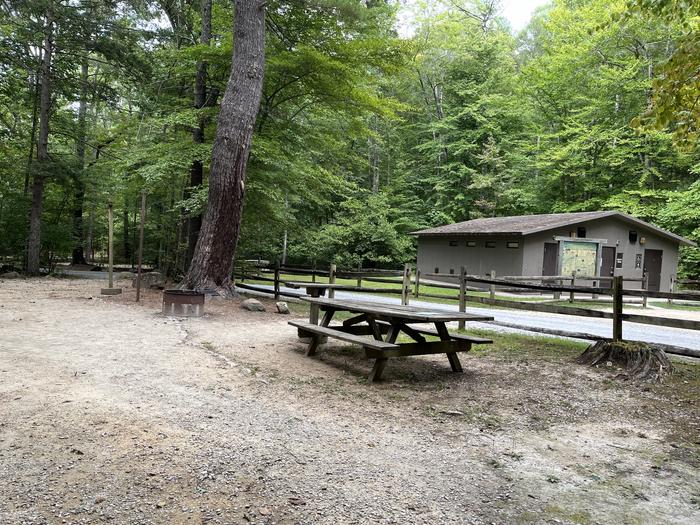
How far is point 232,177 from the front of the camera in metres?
10.1

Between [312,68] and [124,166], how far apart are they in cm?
537

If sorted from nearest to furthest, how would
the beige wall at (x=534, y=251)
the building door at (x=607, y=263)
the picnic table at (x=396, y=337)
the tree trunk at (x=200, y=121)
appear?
the picnic table at (x=396, y=337)
the tree trunk at (x=200, y=121)
the beige wall at (x=534, y=251)
the building door at (x=607, y=263)

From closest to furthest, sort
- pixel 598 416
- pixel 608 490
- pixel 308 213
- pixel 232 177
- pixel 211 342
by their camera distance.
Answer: pixel 608 490 < pixel 598 416 < pixel 211 342 < pixel 232 177 < pixel 308 213

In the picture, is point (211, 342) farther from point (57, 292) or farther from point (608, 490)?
point (57, 292)

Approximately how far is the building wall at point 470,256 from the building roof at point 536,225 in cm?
48

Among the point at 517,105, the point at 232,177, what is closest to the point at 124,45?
the point at 232,177

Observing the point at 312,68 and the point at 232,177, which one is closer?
the point at 232,177

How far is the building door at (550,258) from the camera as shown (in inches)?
816

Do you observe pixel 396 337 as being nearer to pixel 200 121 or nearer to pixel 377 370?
pixel 377 370

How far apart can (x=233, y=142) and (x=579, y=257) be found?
16530mm

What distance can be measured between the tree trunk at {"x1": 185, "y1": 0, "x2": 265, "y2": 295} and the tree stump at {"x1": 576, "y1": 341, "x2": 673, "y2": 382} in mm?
7066

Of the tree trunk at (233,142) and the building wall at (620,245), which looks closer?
the tree trunk at (233,142)

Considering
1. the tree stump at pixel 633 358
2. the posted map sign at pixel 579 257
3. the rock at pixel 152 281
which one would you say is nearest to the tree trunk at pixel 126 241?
the rock at pixel 152 281

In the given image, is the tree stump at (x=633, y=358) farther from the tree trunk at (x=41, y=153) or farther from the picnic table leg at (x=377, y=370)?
the tree trunk at (x=41, y=153)
